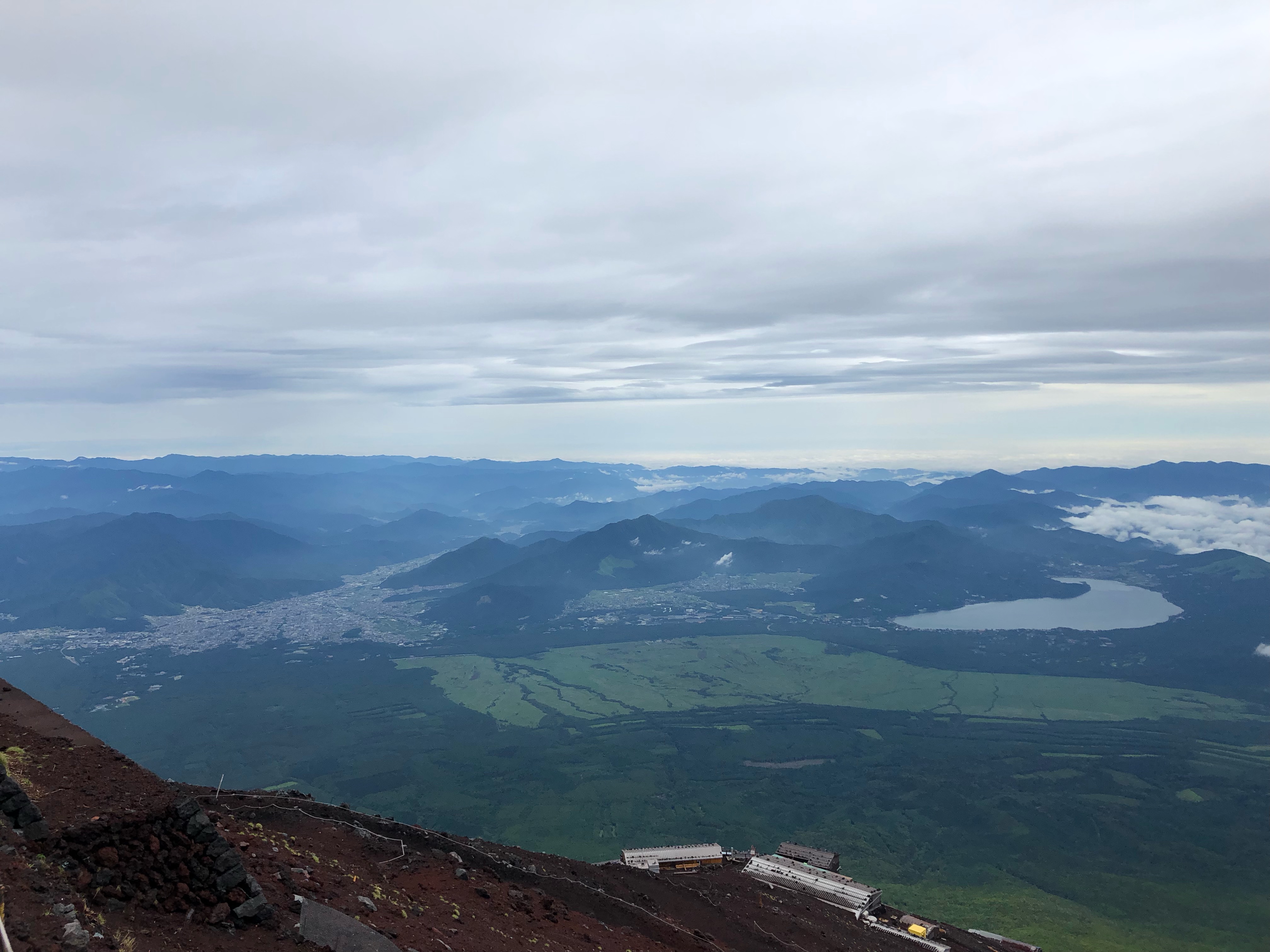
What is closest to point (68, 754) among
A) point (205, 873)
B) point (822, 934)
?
point (205, 873)

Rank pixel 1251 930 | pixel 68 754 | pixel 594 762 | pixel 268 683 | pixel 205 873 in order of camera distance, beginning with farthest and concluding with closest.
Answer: pixel 268 683 < pixel 594 762 < pixel 1251 930 < pixel 68 754 < pixel 205 873

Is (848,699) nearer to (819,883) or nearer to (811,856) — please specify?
(811,856)

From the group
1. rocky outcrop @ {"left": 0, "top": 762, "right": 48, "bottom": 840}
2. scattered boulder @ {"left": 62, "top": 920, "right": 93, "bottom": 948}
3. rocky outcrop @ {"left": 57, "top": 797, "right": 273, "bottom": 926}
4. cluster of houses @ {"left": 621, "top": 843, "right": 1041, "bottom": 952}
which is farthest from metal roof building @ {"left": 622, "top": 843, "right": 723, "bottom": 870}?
scattered boulder @ {"left": 62, "top": 920, "right": 93, "bottom": 948}

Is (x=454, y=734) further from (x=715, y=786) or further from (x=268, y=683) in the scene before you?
(x=268, y=683)

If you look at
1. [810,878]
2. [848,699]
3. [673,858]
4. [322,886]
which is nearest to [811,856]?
[810,878]

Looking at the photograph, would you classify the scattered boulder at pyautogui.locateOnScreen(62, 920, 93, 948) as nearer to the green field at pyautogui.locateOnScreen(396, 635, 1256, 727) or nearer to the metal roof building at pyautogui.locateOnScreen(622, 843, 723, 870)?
the metal roof building at pyautogui.locateOnScreen(622, 843, 723, 870)

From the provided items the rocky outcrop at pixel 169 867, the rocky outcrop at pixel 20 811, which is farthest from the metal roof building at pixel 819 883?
the rocky outcrop at pixel 20 811
